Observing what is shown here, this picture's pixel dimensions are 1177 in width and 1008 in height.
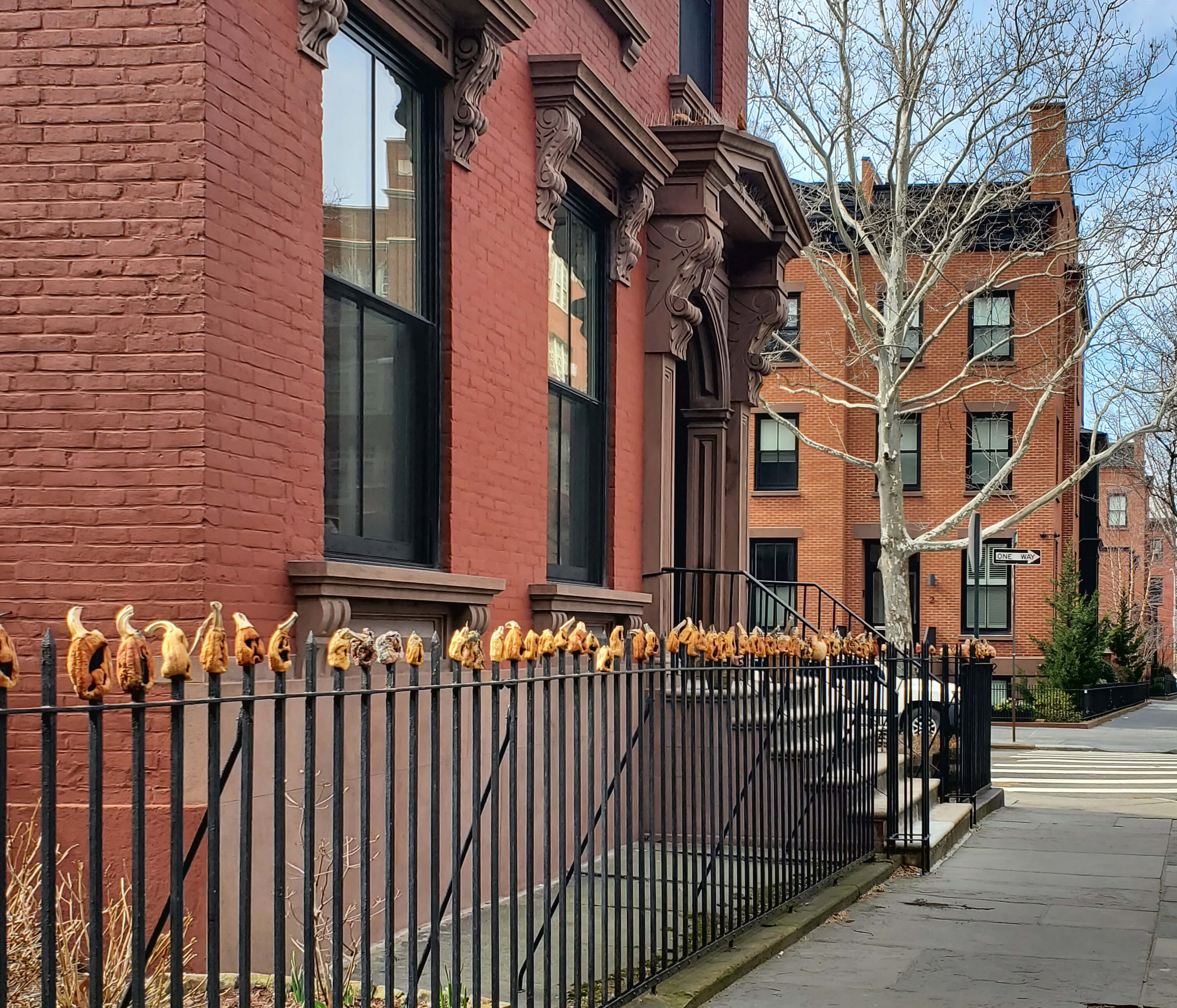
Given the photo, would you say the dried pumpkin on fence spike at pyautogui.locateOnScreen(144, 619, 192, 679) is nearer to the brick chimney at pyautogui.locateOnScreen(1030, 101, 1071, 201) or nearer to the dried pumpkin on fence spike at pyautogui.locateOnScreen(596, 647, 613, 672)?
the dried pumpkin on fence spike at pyautogui.locateOnScreen(596, 647, 613, 672)

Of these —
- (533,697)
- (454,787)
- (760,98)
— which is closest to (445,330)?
(533,697)

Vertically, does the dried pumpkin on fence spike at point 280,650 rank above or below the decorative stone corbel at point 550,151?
below

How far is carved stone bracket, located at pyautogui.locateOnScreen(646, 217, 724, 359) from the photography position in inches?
493

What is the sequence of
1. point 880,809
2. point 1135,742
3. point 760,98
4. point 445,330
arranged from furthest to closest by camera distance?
point 1135,742 < point 760,98 < point 880,809 < point 445,330

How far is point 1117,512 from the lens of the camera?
78.9 metres

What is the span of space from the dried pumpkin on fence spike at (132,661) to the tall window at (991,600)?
125 feet

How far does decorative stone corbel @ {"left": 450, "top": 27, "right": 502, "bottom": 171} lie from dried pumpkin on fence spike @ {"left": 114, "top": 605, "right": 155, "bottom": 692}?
550 cm

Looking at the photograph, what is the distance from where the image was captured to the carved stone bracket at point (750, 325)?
15.0 m

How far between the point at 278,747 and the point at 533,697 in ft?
5.58

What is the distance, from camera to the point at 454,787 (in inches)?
193

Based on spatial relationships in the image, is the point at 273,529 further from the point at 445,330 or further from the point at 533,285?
the point at 533,285

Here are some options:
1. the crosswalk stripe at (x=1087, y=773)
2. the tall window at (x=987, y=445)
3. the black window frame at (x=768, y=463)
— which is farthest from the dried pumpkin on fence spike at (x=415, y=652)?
the black window frame at (x=768, y=463)

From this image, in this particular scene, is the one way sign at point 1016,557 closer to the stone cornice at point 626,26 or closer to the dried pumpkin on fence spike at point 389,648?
the stone cornice at point 626,26

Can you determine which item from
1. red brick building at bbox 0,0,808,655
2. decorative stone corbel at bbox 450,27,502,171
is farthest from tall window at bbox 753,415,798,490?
decorative stone corbel at bbox 450,27,502,171
